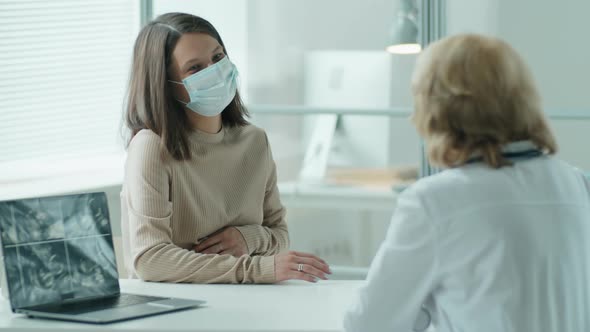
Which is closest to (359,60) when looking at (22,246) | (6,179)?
(6,179)

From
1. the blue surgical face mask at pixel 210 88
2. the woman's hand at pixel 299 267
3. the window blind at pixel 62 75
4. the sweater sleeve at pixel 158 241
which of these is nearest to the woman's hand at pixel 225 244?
the sweater sleeve at pixel 158 241

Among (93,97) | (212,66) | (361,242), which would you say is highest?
(212,66)

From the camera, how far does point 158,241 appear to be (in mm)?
2076

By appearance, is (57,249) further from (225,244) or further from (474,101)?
(474,101)

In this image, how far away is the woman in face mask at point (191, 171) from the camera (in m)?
2.06

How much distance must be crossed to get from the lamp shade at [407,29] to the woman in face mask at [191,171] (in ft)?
5.74

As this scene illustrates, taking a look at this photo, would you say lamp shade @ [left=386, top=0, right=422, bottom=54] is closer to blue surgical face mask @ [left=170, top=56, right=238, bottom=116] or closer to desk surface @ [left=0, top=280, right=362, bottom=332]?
blue surgical face mask @ [left=170, top=56, right=238, bottom=116]

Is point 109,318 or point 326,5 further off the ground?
point 326,5

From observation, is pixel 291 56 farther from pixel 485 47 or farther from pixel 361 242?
pixel 485 47

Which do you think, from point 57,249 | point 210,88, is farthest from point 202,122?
point 57,249

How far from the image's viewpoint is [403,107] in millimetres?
4117

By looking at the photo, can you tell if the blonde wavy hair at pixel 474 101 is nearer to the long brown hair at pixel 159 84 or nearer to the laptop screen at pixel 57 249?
the laptop screen at pixel 57 249

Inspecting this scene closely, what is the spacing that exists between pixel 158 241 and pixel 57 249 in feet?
1.04

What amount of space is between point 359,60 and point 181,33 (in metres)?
2.05
